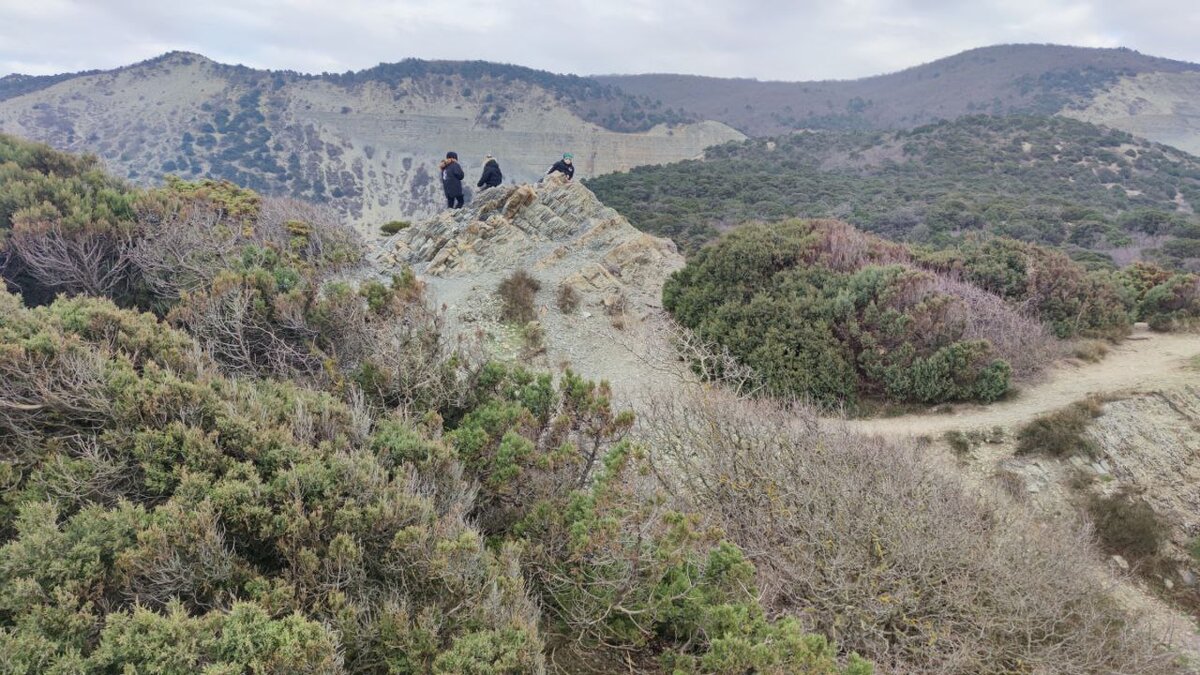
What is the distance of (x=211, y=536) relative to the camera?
3.58 meters

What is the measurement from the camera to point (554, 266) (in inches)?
608

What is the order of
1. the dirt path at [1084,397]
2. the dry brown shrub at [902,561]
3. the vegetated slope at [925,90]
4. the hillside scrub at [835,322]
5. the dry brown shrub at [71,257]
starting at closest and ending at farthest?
the dry brown shrub at [902,561], the dirt path at [1084,397], the dry brown shrub at [71,257], the hillside scrub at [835,322], the vegetated slope at [925,90]

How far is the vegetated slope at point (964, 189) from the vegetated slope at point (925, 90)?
4159 cm

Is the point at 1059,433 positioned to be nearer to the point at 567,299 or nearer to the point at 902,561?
the point at 902,561

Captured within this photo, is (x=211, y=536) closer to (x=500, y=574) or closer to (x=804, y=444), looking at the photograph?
(x=500, y=574)

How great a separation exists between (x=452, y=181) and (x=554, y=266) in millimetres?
5392

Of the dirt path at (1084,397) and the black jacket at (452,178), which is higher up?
the black jacket at (452,178)

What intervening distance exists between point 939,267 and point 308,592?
14.6 meters

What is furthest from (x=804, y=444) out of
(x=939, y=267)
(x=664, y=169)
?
(x=664, y=169)

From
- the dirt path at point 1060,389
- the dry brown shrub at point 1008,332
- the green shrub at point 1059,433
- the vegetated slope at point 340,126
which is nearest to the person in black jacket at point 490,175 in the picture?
the dry brown shrub at point 1008,332

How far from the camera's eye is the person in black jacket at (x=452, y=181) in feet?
59.1

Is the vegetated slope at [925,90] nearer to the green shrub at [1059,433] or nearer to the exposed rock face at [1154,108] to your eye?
the exposed rock face at [1154,108]

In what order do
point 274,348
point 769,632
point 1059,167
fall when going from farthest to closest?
point 1059,167
point 274,348
point 769,632

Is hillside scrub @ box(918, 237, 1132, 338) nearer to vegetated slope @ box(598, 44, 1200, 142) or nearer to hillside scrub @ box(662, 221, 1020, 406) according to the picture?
hillside scrub @ box(662, 221, 1020, 406)
